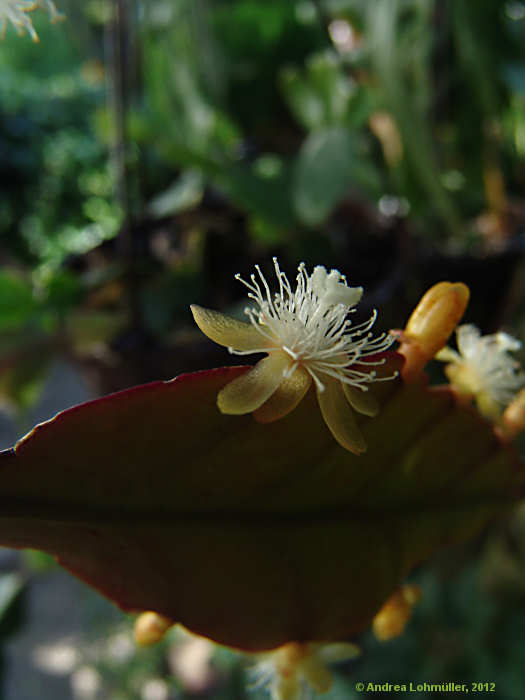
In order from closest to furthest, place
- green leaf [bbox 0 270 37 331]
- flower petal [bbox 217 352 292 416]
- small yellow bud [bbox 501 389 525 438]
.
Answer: flower petal [bbox 217 352 292 416] → small yellow bud [bbox 501 389 525 438] → green leaf [bbox 0 270 37 331]

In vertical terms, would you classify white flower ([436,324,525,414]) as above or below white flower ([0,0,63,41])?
below

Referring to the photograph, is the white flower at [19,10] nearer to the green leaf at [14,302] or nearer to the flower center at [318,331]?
the flower center at [318,331]

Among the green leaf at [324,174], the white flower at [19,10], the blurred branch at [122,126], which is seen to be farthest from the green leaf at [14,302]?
the white flower at [19,10]

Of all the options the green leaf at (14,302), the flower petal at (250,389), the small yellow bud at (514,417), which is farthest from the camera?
the green leaf at (14,302)

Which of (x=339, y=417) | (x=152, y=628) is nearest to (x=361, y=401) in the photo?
(x=339, y=417)

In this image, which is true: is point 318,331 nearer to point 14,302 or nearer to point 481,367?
point 481,367

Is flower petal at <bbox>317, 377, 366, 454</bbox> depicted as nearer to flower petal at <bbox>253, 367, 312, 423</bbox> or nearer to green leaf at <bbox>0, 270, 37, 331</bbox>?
flower petal at <bbox>253, 367, 312, 423</bbox>

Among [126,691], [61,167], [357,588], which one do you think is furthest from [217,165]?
[61,167]

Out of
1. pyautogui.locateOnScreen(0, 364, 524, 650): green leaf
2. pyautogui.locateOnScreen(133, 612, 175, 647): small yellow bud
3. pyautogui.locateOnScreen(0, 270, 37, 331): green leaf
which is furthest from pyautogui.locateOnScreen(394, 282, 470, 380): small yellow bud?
pyautogui.locateOnScreen(0, 270, 37, 331): green leaf
